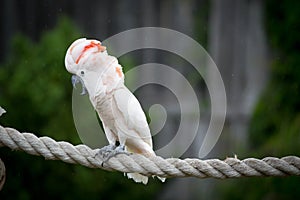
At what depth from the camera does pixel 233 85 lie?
15.5ft

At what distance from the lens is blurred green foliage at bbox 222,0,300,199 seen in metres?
3.84

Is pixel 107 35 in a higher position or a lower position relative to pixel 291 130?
higher

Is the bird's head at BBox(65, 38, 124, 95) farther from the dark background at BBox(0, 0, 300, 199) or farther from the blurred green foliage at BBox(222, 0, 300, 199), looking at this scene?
the blurred green foliage at BBox(222, 0, 300, 199)

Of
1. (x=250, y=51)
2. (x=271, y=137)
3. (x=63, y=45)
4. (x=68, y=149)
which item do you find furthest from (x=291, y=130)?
(x=68, y=149)

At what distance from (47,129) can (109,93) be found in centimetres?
200

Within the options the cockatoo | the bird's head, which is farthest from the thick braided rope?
the bird's head

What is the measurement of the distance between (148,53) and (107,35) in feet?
1.01

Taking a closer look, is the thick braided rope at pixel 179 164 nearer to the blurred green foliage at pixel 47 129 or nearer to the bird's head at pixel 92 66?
the bird's head at pixel 92 66

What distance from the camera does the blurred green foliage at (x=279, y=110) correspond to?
12.6 ft

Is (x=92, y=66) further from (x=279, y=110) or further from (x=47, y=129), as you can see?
(x=279, y=110)

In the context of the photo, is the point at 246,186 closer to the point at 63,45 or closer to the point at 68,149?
the point at 63,45

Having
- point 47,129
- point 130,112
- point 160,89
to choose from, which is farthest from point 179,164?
point 160,89

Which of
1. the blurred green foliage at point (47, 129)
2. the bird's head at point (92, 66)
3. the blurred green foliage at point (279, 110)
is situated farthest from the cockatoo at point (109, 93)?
the blurred green foliage at point (279, 110)

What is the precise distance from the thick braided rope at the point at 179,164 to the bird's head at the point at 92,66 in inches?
7.7
